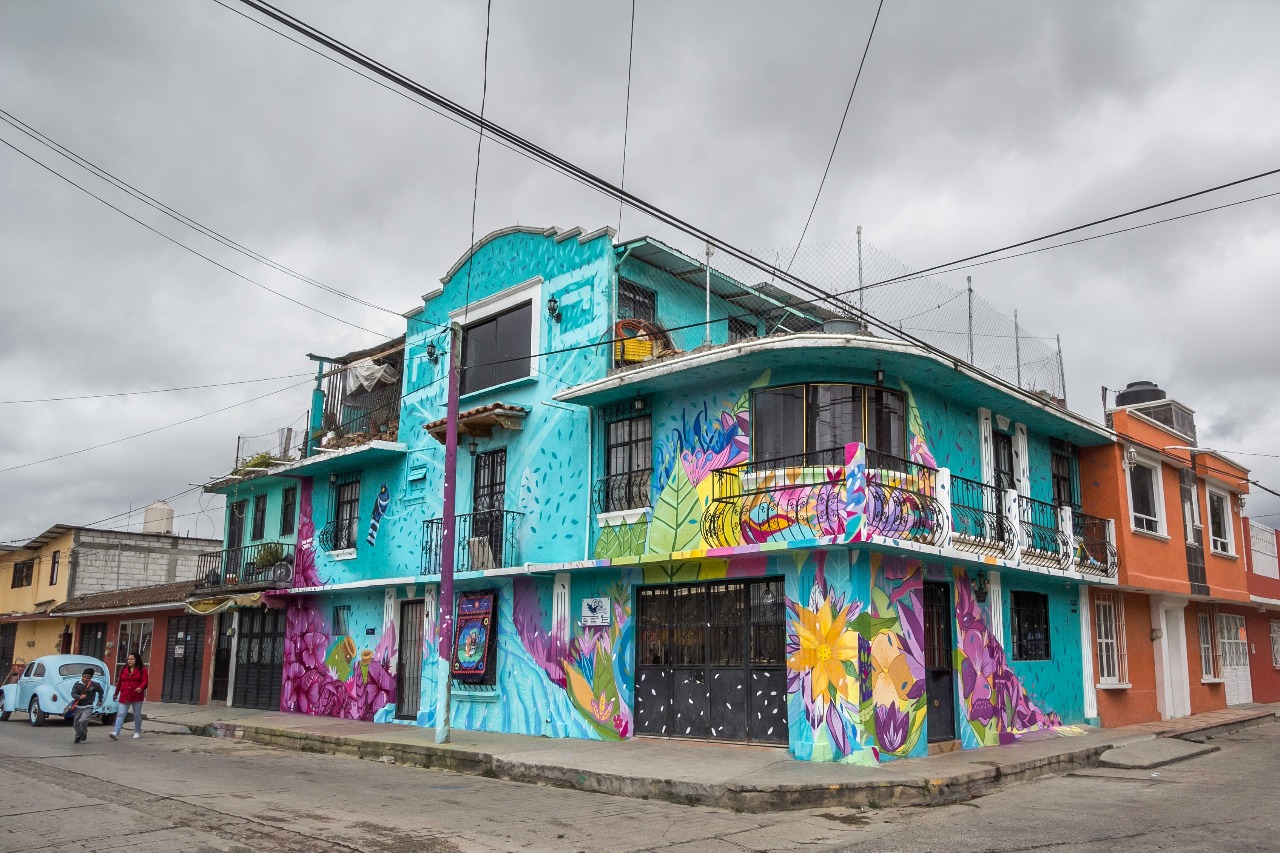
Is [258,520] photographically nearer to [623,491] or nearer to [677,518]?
[623,491]

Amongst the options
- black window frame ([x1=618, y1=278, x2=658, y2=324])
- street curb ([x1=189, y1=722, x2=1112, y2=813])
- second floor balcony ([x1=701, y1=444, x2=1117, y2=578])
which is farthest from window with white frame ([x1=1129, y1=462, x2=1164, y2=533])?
black window frame ([x1=618, y1=278, x2=658, y2=324])

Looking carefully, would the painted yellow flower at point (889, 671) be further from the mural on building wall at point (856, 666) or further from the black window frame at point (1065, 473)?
the black window frame at point (1065, 473)

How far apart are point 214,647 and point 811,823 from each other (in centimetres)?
2147

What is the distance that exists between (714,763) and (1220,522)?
58.4 ft

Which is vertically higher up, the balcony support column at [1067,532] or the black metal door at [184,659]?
the balcony support column at [1067,532]

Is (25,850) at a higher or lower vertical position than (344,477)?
lower

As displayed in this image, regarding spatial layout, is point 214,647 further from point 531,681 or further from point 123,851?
point 123,851

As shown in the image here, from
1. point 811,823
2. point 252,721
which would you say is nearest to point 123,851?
point 811,823

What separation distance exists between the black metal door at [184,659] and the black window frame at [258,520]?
3397mm

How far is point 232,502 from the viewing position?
1075 inches

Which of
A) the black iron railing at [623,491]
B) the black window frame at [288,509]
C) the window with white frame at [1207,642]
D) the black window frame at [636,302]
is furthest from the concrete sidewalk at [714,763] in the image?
the black window frame at [636,302]

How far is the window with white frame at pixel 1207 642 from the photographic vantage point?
23.2m

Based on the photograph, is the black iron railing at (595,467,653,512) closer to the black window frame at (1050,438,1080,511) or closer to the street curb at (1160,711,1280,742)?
the black window frame at (1050,438,1080,511)

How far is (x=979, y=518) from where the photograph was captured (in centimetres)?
1603
